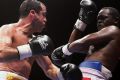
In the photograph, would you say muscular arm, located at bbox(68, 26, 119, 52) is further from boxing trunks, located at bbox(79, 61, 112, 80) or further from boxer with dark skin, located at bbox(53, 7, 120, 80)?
boxing trunks, located at bbox(79, 61, 112, 80)

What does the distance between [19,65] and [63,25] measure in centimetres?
198

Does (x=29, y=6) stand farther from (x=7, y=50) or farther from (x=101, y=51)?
(x=101, y=51)

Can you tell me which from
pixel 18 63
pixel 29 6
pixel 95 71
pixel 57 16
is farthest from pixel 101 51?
pixel 57 16

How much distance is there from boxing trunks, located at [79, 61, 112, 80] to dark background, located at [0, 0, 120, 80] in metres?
2.12

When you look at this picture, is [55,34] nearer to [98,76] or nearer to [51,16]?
[51,16]


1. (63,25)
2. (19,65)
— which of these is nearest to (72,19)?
(63,25)

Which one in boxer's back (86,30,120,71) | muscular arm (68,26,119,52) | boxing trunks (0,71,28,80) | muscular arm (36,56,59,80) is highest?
muscular arm (68,26,119,52)

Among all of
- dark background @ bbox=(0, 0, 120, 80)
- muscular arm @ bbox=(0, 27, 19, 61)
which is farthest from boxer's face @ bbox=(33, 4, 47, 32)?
dark background @ bbox=(0, 0, 120, 80)

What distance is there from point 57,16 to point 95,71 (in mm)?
2282

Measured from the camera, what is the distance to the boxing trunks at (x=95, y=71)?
8.92 ft

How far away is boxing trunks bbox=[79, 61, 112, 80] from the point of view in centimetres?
272

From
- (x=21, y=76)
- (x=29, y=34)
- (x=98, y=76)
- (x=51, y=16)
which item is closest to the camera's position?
(x=98, y=76)

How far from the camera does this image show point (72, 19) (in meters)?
4.93

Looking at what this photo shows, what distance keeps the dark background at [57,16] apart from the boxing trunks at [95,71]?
83.5 inches
